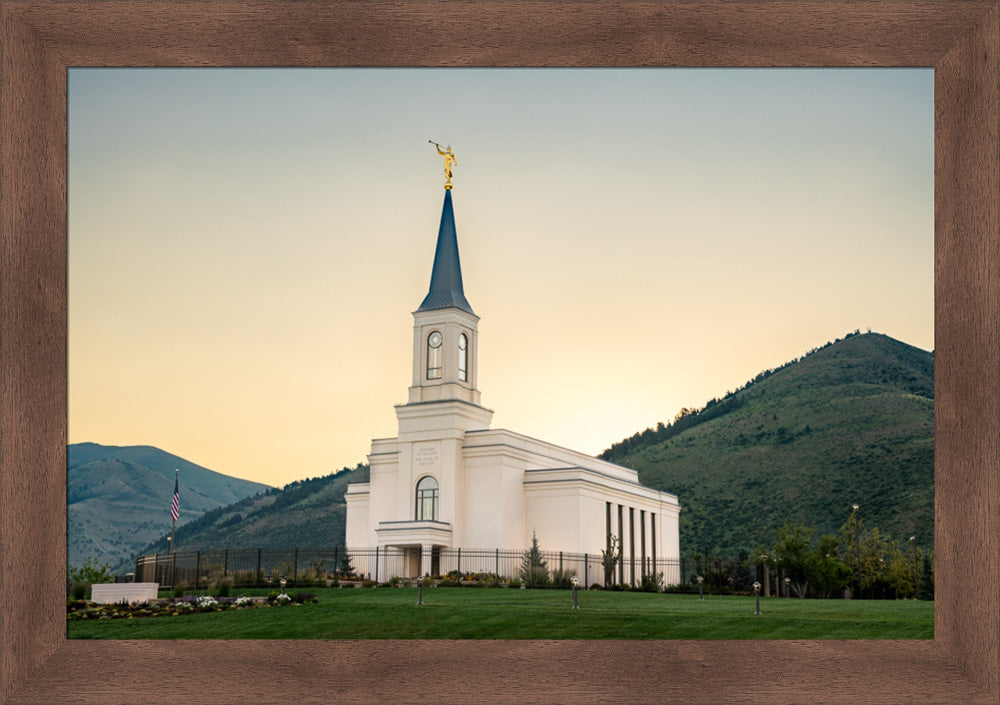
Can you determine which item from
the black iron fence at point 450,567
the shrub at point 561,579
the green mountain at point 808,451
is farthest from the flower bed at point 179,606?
the green mountain at point 808,451

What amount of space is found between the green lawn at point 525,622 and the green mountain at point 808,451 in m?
36.4

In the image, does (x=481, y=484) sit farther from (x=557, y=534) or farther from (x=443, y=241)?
(x=443, y=241)

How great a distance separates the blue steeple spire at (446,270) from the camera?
139 feet

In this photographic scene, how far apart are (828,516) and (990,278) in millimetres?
58771

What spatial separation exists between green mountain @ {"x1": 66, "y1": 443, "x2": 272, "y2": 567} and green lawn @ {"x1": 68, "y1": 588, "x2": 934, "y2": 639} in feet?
187

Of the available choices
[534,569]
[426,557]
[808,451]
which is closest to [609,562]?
[534,569]

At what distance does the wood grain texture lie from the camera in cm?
570

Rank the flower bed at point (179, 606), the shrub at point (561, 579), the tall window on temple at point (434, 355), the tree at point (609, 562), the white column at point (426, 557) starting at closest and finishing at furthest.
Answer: the flower bed at point (179, 606) → the shrub at point (561, 579) → the tree at point (609, 562) → the white column at point (426, 557) → the tall window on temple at point (434, 355)

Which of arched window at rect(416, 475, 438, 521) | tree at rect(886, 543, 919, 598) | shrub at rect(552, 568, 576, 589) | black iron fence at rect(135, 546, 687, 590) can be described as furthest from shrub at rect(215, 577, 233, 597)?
tree at rect(886, 543, 919, 598)

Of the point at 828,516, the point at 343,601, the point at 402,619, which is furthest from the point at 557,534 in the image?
the point at 828,516

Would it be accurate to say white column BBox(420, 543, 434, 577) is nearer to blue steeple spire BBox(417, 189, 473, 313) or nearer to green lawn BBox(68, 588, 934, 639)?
blue steeple spire BBox(417, 189, 473, 313)

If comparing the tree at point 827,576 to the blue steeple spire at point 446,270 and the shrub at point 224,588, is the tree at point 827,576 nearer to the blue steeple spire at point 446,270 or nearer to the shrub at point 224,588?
the blue steeple spire at point 446,270

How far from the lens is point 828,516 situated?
61.3 meters

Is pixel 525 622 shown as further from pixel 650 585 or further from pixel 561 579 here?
pixel 650 585
